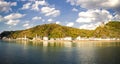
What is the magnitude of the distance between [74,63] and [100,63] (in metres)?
9.92

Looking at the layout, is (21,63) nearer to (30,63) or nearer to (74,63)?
(30,63)

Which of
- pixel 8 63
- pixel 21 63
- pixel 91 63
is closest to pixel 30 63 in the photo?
pixel 21 63

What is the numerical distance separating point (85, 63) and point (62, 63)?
884 centimetres

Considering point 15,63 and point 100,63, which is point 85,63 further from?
point 15,63

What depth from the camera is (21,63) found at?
234ft

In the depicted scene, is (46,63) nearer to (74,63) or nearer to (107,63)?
(74,63)

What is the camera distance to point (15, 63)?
71.3 metres

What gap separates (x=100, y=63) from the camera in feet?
236

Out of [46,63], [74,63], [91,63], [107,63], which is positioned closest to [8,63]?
[46,63]

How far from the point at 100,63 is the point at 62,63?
14.5 meters

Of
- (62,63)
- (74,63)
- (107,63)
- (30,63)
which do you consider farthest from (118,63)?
(30,63)

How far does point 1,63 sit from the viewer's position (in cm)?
7081

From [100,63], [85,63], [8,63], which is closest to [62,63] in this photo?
[85,63]

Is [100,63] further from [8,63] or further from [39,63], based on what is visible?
[8,63]
